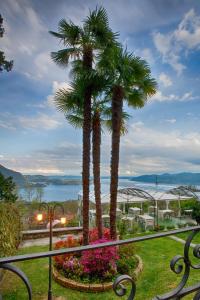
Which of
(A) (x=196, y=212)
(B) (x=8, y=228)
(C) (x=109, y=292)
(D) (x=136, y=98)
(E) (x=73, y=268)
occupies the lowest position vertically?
(C) (x=109, y=292)

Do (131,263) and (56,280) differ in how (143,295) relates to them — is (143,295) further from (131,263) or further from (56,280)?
(56,280)

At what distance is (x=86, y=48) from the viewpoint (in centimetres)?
704

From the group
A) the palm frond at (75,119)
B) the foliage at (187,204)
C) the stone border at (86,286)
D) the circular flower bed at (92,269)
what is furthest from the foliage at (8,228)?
the foliage at (187,204)

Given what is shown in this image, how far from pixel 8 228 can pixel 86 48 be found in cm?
589

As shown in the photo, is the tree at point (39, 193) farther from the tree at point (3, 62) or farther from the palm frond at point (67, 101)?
the palm frond at point (67, 101)

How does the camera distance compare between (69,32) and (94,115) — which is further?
(94,115)

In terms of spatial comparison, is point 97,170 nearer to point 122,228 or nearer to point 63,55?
point 63,55

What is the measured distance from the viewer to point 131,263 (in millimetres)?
7281

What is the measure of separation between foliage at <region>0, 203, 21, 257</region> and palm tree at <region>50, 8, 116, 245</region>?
6.92ft

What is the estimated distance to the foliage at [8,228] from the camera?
597cm

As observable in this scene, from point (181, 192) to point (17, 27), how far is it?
13525 millimetres

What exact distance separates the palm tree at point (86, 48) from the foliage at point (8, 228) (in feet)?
6.92

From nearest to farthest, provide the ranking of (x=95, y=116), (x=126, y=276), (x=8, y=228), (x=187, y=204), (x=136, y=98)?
1. (x=126, y=276)
2. (x=8, y=228)
3. (x=95, y=116)
4. (x=136, y=98)
5. (x=187, y=204)

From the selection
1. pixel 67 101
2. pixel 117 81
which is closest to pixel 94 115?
pixel 67 101
